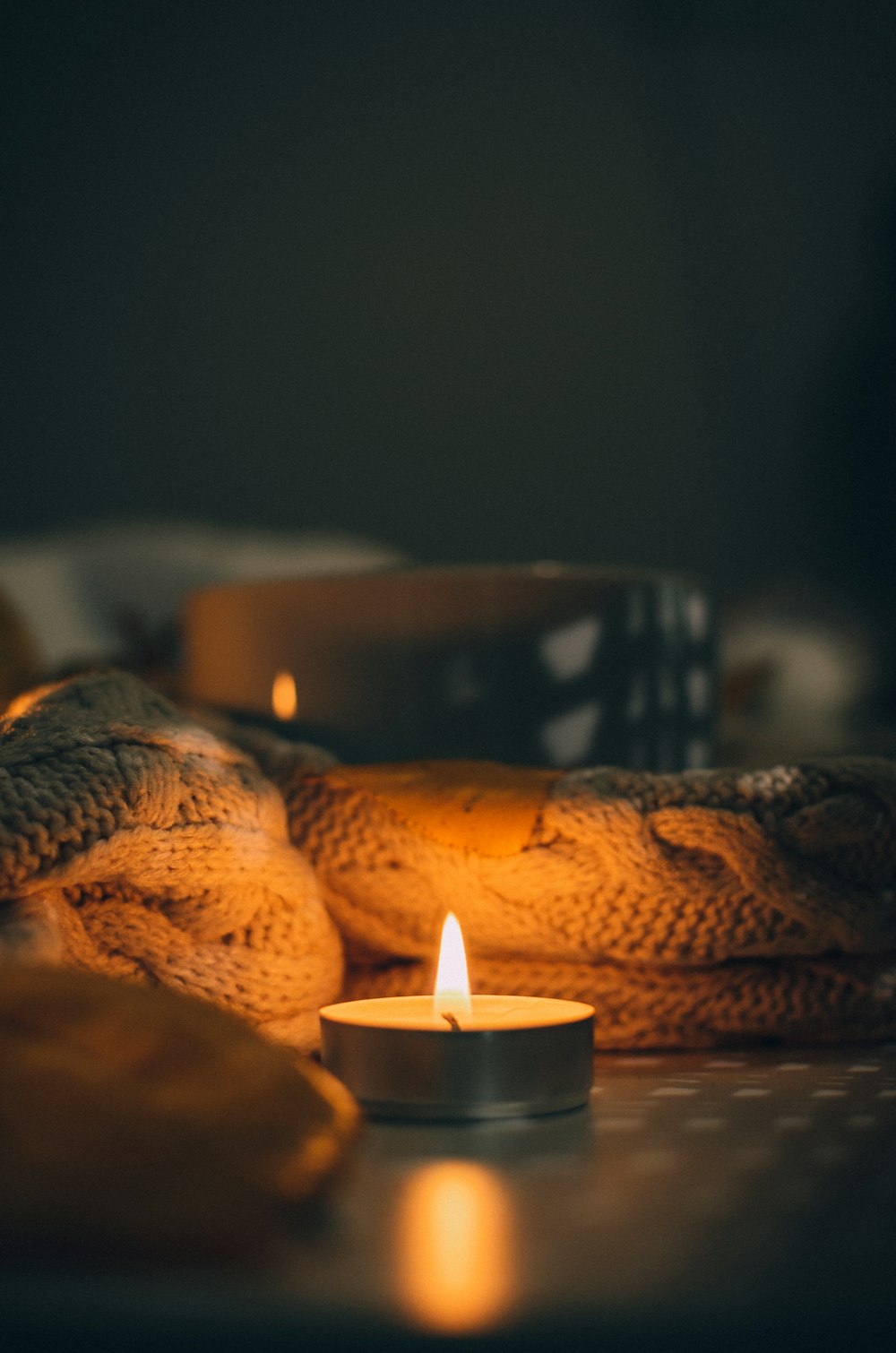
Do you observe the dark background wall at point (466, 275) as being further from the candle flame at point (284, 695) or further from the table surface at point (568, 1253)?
the table surface at point (568, 1253)

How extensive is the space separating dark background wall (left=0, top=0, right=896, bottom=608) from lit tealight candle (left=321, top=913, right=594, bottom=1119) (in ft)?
2.44

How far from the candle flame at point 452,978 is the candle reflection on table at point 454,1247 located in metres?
0.06

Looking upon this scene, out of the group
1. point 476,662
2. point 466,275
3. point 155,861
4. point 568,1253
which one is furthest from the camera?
point 466,275

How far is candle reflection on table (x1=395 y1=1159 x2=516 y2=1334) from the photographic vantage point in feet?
0.58

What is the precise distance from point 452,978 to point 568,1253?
13cm

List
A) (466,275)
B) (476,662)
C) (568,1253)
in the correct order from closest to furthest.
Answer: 1. (568,1253)
2. (476,662)
3. (466,275)

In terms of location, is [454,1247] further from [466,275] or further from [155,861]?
[466,275]

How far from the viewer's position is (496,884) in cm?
36

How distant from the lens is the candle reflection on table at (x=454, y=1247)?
0.18 metres

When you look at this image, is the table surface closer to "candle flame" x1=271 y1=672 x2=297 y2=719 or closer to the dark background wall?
"candle flame" x1=271 y1=672 x2=297 y2=719

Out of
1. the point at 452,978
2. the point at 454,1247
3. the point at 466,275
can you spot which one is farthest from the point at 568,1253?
the point at 466,275

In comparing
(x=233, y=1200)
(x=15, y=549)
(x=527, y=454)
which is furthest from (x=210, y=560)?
(x=233, y=1200)

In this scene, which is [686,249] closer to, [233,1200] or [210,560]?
[210,560]

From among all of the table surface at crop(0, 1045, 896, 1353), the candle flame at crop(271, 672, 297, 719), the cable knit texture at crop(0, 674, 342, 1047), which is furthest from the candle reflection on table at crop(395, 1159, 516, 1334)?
the candle flame at crop(271, 672, 297, 719)
